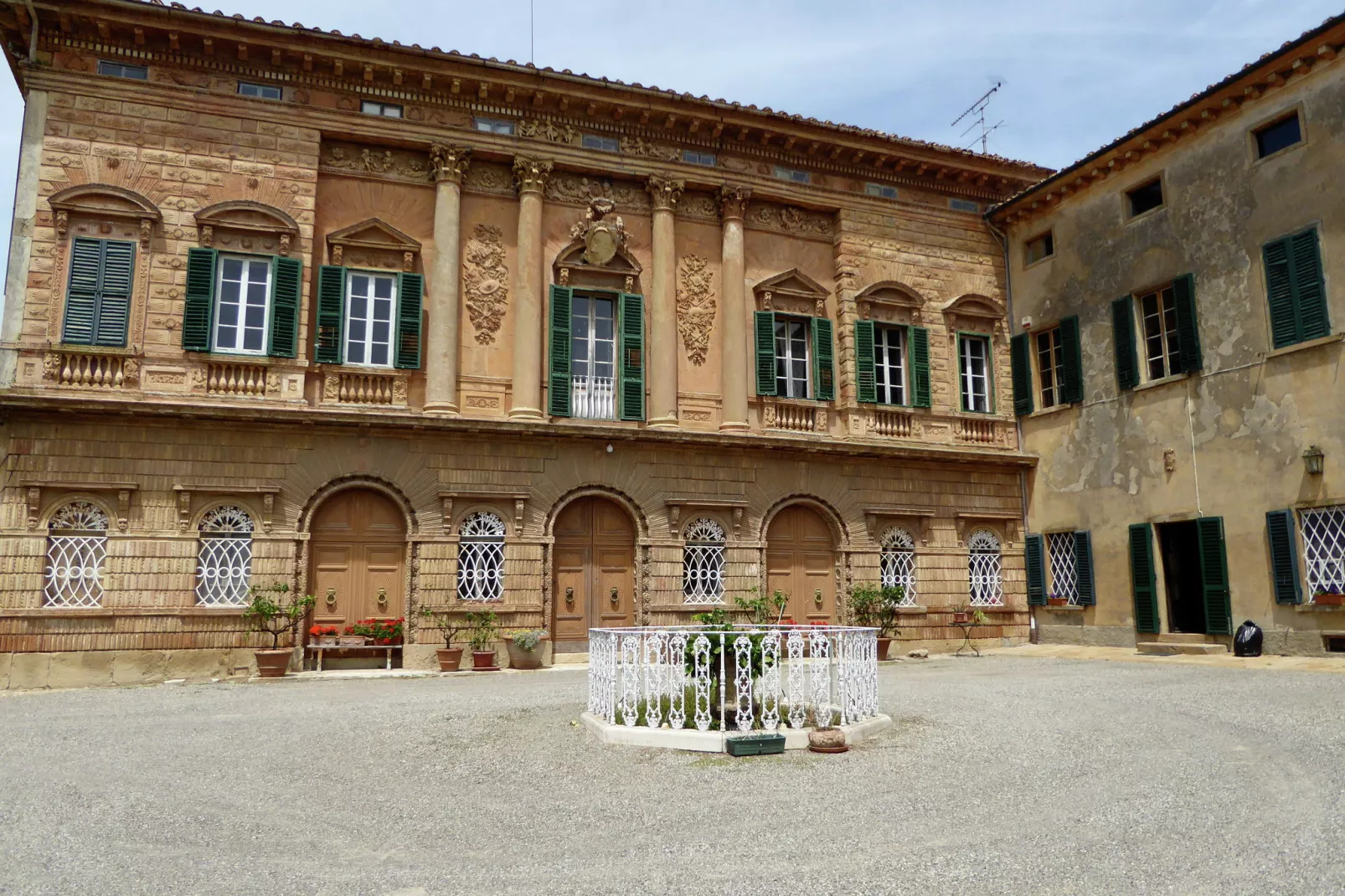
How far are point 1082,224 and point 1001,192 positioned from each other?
2.40 meters

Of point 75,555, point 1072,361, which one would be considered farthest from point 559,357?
point 1072,361

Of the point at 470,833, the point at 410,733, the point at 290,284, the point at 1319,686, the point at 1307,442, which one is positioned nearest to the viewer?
the point at 470,833

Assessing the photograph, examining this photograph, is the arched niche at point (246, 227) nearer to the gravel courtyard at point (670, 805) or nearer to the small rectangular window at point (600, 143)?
the small rectangular window at point (600, 143)

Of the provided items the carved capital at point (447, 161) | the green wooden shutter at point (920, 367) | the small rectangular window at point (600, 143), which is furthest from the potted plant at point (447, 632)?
the green wooden shutter at point (920, 367)

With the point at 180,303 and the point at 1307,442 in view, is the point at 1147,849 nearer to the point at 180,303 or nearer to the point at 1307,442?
the point at 1307,442

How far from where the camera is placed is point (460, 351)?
16156 millimetres

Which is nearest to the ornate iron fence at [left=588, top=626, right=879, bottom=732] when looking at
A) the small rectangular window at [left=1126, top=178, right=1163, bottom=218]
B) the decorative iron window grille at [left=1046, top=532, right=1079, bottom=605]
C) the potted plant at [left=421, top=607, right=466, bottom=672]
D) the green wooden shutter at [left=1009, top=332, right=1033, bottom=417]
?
the potted plant at [left=421, top=607, right=466, bottom=672]

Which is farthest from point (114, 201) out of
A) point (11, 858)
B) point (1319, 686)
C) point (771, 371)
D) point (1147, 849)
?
point (1319, 686)

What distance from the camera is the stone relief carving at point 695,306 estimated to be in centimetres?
1758

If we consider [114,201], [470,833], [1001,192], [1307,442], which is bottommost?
[470,833]

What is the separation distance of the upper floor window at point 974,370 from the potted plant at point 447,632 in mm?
10755

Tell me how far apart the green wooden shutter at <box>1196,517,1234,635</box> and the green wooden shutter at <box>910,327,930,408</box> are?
5.35 m

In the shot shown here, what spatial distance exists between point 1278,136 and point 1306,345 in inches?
137

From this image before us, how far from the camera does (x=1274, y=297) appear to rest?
47.5ft
